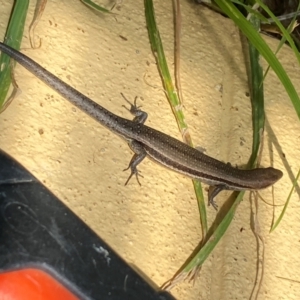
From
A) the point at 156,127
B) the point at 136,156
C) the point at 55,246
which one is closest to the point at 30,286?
the point at 55,246

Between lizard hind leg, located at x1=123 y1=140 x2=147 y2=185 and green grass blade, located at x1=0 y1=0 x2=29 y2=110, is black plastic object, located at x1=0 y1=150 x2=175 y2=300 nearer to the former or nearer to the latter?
green grass blade, located at x1=0 y1=0 x2=29 y2=110

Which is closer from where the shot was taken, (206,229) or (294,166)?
(206,229)

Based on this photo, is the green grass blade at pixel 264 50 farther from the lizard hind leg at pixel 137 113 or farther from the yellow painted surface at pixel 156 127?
the lizard hind leg at pixel 137 113

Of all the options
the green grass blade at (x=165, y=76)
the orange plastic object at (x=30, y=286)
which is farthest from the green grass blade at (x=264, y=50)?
the orange plastic object at (x=30, y=286)

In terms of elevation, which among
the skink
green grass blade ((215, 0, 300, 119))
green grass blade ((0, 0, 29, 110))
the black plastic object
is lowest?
the skink

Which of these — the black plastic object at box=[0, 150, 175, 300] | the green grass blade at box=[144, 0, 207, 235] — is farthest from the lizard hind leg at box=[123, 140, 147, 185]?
the black plastic object at box=[0, 150, 175, 300]

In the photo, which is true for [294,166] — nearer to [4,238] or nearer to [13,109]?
[13,109]

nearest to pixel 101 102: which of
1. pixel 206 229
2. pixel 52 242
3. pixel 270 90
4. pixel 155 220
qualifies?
pixel 155 220
